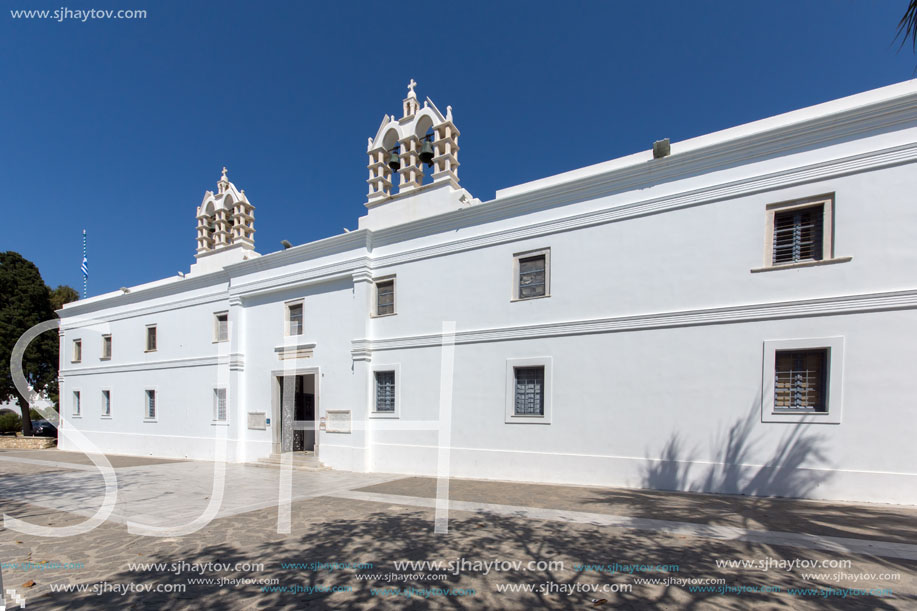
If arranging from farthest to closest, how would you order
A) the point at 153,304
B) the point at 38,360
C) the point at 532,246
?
the point at 38,360 → the point at 153,304 → the point at 532,246

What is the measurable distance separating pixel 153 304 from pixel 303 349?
9512 millimetres

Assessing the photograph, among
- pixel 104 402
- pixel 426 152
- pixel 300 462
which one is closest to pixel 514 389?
pixel 300 462

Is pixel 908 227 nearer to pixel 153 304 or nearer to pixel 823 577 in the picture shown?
pixel 823 577

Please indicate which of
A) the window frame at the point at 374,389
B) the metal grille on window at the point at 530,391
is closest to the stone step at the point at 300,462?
the window frame at the point at 374,389

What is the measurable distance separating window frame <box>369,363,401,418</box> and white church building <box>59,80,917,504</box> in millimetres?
51

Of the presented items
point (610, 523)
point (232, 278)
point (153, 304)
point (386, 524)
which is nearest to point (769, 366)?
point (610, 523)

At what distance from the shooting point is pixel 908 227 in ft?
23.4

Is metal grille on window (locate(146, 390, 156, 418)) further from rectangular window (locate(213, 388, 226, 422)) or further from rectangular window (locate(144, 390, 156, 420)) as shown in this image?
rectangular window (locate(213, 388, 226, 422))

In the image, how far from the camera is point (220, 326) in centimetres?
A: 1639

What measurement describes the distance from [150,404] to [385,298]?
12.8 meters

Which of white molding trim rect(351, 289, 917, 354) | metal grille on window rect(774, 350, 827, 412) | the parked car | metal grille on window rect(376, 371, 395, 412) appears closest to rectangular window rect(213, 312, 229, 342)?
metal grille on window rect(376, 371, 395, 412)

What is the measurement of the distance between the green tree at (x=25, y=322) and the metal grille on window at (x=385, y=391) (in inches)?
902

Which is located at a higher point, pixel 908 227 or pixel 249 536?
pixel 908 227

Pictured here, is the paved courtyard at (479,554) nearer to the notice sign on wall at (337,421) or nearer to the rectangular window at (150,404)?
the notice sign on wall at (337,421)
